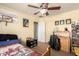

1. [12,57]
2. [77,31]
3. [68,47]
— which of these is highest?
[77,31]

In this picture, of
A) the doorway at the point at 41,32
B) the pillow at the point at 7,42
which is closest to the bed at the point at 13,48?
the pillow at the point at 7,42

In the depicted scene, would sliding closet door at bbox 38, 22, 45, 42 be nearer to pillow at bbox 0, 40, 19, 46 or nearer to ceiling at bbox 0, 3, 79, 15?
ceiling at bbox 0, 3, 79, 15

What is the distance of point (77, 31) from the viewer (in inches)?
52.8

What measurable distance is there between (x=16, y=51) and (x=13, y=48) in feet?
0.21

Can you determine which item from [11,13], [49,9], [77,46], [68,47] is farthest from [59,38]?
[11,13]

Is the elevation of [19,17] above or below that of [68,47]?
above

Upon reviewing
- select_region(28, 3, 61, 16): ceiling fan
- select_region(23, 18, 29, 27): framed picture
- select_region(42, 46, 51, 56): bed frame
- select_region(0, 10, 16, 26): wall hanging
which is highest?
select_region(28, 3, 61, 16): ceiling fan

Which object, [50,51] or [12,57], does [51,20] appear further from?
[12,57]

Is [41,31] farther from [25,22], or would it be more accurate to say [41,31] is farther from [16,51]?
[16,51]

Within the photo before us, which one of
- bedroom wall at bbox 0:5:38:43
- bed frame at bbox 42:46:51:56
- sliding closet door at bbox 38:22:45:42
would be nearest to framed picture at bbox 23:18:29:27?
bedroom wall at bbox 0:5:38:43

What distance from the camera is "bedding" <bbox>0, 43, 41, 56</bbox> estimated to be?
128cm

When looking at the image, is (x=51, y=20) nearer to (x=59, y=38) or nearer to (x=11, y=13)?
(x=59, y=38)

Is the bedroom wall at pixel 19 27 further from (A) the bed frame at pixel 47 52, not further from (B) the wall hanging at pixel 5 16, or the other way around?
(A) the bed frame at pixel 47 52

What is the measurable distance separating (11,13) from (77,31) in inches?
38.6
